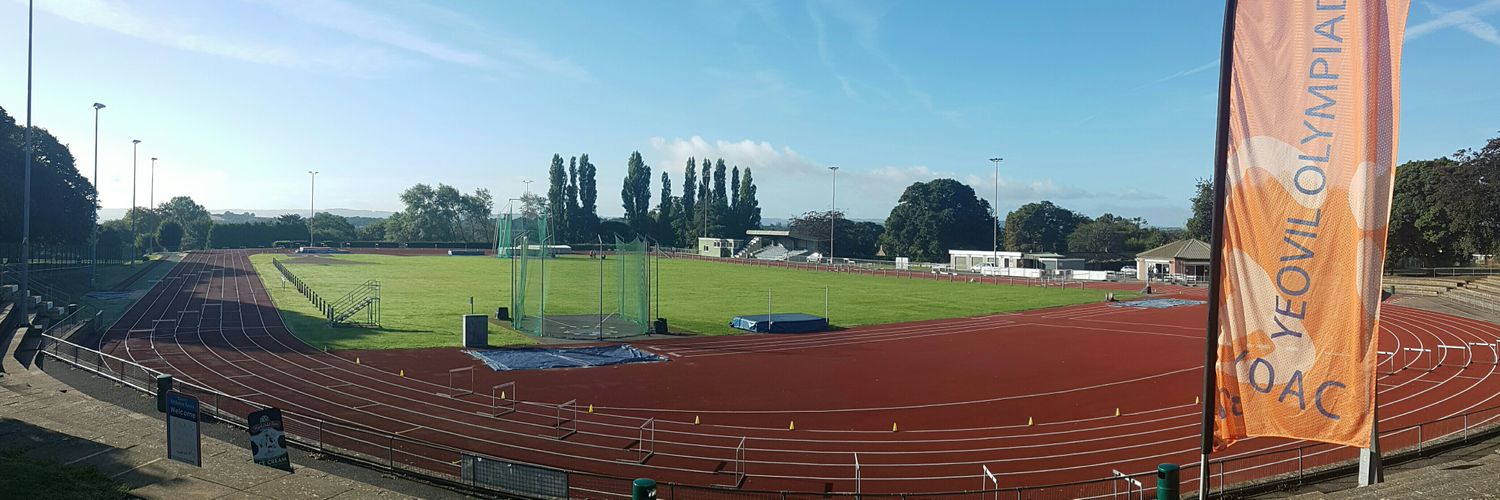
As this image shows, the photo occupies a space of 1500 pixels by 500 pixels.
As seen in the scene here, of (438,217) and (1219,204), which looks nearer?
(1219,204)

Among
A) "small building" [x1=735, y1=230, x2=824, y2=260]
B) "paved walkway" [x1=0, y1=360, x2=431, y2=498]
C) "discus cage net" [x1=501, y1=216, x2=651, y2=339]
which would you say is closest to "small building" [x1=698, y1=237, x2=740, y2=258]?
"small building" [x1=735, y1=230, x2=824, y2=260]

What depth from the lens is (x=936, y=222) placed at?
99.0 meters

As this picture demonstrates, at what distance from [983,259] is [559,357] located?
56.8m

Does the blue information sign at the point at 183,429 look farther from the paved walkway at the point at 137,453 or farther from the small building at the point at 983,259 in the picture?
the small building at the point at 983,259

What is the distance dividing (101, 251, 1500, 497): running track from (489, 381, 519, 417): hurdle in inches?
10.1

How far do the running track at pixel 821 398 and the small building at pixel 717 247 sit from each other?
232 ft

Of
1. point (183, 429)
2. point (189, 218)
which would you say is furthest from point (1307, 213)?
point (189, 218)

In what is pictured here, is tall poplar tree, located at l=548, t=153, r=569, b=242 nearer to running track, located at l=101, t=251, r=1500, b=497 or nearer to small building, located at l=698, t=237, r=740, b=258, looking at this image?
small building, located at l=698, t=237, r=740, b=258

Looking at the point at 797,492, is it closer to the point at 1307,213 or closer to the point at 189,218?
the point at 1307,213

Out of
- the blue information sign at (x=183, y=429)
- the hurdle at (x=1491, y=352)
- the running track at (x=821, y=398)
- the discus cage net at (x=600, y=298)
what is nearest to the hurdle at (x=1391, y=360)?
the running track at (x=821, y=398)

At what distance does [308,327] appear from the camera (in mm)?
33125

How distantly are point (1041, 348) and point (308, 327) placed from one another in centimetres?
2889

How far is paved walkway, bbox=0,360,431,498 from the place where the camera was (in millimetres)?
12828

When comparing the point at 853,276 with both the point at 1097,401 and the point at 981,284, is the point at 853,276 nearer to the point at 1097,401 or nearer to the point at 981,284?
the point at 981,284
